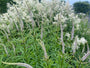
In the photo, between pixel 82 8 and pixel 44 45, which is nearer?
pixel 44 45

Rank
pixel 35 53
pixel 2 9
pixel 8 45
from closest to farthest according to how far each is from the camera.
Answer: pixel 35 53
pixel 8 45
pixel 2 9

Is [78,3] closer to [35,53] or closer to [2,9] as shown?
[2,9]

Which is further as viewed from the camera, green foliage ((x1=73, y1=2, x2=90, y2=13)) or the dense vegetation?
green foliage ((x1=73, y1=2, x2=90, y2=13))

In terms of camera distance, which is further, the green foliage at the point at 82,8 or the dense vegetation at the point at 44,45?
the green foliage at the point at 82,8

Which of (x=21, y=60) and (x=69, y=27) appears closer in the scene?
(x=21, y=60)

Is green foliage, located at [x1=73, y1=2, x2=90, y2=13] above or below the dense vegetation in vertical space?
above

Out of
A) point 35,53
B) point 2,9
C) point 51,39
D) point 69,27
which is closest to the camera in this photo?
point 35,53

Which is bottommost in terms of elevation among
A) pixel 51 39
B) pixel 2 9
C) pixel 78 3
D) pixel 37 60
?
pixel 37 60

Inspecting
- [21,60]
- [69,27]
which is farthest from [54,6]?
[21,60]

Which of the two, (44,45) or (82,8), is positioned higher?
(82,8)

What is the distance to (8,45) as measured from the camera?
11.6 ft

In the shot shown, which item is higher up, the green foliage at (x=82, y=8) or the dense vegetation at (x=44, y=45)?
the green foliage at (x=82, y=8)

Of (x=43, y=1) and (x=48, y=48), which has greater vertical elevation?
(x=43, y=1)

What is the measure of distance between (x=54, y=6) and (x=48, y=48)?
299 cm
